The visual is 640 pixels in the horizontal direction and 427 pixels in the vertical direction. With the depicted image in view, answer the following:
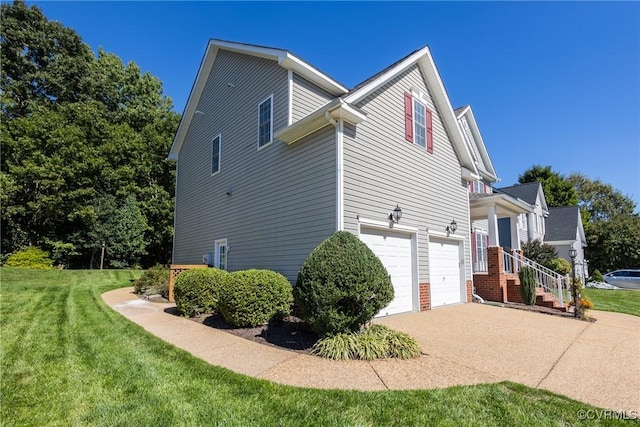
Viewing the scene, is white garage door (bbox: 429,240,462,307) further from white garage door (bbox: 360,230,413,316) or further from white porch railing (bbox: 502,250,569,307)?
white porch railing (bbox: 502,250,569,307)

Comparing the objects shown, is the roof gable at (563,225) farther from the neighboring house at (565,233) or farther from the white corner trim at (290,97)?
the white corner trim at (290,97)

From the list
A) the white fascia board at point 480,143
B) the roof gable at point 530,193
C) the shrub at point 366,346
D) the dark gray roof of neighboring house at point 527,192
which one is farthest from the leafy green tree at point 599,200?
the shrub at point 366,346

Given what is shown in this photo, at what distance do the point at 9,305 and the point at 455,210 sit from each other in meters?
12.9

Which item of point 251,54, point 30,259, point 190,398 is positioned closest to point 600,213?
point 251,54

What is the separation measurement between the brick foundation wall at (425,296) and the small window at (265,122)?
592cm

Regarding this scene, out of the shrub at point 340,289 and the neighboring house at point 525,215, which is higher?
the neighboring house at point 525,215

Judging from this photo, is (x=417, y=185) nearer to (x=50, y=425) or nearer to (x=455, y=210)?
(x=455, y=210)

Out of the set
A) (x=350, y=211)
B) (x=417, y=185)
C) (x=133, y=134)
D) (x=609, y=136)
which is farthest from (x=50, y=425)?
(x=133, y=134)

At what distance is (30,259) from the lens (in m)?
18.4

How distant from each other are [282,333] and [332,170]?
3536mm

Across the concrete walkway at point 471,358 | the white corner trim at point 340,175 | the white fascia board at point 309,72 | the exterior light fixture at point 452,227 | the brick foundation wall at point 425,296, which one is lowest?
the concrete walkway at point 471,358

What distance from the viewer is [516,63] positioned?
35.7ft

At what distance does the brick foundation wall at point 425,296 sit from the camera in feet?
29.9

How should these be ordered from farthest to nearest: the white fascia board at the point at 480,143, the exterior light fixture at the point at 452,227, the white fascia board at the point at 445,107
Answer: the white fascia board at the point at 480,143 → the exterior light fixture at the point at 452,227 → the white fascia board at the point at 445,107
